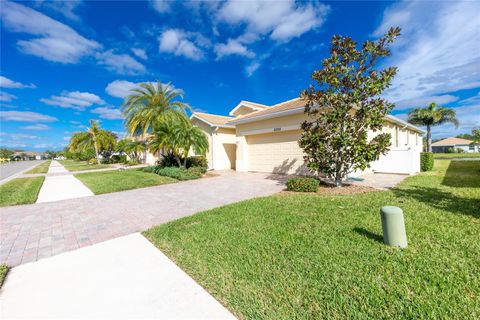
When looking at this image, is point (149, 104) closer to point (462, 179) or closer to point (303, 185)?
point (303, 185)

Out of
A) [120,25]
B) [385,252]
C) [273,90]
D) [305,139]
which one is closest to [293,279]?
[385,252]

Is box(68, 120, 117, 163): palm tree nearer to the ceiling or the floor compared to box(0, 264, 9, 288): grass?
nearer to the ceiling

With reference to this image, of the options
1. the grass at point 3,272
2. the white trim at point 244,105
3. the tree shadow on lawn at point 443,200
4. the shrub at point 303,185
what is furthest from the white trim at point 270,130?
the grass at point 3,272

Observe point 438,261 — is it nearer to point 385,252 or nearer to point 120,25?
point 385,252

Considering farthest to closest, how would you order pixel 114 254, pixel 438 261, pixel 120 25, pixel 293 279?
pixel 120 25, pixel 114 254, pixel 438 261, pixel 293 279

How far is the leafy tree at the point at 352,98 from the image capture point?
289 inches

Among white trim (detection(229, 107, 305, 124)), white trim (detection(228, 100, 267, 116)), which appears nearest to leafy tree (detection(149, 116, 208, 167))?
white trim (detection(229, 107, 305, 124))

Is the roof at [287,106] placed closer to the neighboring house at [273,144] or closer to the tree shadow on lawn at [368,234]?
the neighboring house at [273,144]

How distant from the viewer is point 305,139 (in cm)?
848

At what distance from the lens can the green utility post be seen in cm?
338

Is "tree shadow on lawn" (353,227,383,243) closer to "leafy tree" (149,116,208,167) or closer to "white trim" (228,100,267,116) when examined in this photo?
"leafy tree" (149,116,208,167)

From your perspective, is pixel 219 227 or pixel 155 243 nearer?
pixel 155 243

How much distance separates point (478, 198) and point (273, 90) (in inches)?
839

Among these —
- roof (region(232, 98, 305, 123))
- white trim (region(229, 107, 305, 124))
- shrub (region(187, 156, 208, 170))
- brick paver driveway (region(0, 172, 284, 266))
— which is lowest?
brick paver driveway (region(0, 172, 284, 266))
